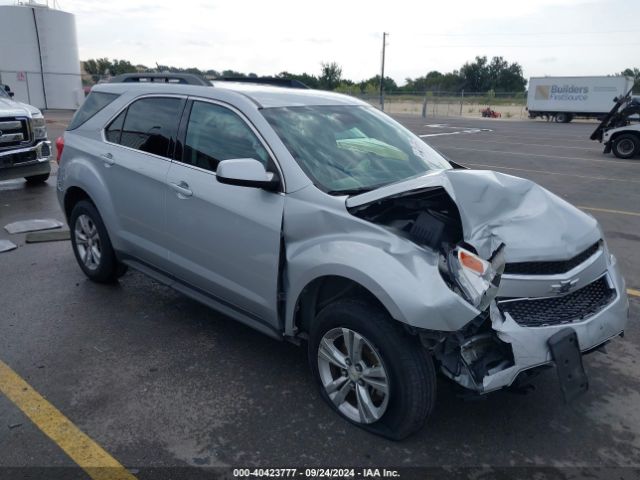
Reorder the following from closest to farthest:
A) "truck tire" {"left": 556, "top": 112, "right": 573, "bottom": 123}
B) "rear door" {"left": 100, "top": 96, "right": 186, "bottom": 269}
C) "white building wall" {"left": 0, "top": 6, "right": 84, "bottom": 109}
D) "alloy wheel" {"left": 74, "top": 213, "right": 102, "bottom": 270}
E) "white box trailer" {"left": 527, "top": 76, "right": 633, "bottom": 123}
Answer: "rear door" {"left": 100, "top": 96, "right": 186, "bottom": 269}
"alloy wheel" {"left": 74, "top": 213, "right": 102, "bottom": 270}
"white building wall" {"left": 0, "top": 6, "right": 84, "bottom": 109}
"white box trailer" {"left": 527, "top": 76, "right": 633, "bottom": 123}
"truck tire" {"left": 556, "top": 112, "right": 573, "bottom": 123}

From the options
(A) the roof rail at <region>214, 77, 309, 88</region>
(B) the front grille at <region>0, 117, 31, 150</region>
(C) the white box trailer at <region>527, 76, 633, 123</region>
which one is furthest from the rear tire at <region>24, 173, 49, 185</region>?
(C) the white box trailer at <region>527, 76, 633, 123</region>

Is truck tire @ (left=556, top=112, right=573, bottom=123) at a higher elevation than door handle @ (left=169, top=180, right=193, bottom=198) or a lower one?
lower

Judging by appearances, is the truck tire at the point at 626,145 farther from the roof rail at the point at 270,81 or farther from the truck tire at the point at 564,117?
the truck tire at the point at 564,117

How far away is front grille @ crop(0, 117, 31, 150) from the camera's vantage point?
29.2ft

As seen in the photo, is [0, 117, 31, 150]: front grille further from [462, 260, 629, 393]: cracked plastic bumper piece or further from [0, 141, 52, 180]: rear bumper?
→ [462, 260, 629, 393]: cracked plastic bumper piece

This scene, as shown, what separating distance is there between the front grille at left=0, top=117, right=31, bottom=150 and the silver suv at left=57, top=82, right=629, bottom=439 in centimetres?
588

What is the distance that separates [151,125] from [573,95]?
38129mm

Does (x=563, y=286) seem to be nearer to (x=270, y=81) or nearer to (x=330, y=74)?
(x=270, y=81)

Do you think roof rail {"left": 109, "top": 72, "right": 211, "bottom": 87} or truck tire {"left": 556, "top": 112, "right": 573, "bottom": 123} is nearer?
roof rail {"left": 109, "top": 72, "right": 211, "bottom": 87}

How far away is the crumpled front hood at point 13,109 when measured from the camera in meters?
8.95

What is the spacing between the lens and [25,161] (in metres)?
9.28

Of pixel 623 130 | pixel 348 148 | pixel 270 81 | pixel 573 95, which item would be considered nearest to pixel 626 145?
pixel 623 130

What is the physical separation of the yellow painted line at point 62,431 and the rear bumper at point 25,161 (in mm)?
6439

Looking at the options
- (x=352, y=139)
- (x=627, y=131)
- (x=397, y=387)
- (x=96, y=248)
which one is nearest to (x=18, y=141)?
(x=96, y=248)
